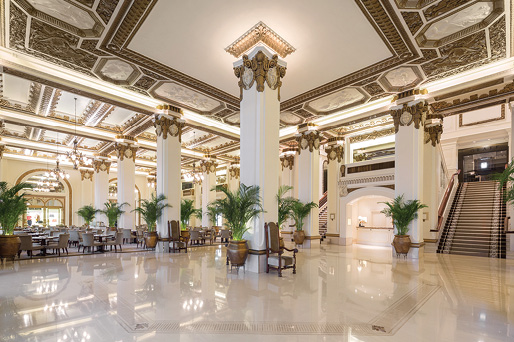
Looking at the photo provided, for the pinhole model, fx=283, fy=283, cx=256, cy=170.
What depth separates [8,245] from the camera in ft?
27.1

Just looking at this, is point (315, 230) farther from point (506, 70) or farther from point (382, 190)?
point (506, 70)

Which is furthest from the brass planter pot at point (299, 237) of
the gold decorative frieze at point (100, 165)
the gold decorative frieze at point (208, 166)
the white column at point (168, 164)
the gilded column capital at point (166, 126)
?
the gold decorative frieze at point (100, 165)

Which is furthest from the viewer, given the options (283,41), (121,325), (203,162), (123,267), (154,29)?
(203,162)

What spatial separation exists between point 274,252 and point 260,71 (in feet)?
14.6

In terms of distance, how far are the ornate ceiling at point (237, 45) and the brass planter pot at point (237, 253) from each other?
4.87 metres

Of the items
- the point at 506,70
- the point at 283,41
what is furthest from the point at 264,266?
the point at 506,70

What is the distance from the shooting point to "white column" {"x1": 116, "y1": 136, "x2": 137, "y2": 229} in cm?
1391

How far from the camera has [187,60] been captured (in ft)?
25.9

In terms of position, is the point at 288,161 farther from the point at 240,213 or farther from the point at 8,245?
the point at 8,245

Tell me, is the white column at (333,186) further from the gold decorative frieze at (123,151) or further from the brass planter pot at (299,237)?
the gold decorative frieze at (123,151)

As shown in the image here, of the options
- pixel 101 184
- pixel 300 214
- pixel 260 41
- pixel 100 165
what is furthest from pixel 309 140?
pixel 100 165

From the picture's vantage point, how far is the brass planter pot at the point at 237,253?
6654 millimetres

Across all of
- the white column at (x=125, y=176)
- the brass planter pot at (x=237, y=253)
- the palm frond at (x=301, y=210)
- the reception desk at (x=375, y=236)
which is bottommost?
the reception desk at (x=375, y=236)

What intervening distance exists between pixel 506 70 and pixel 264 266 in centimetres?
871
